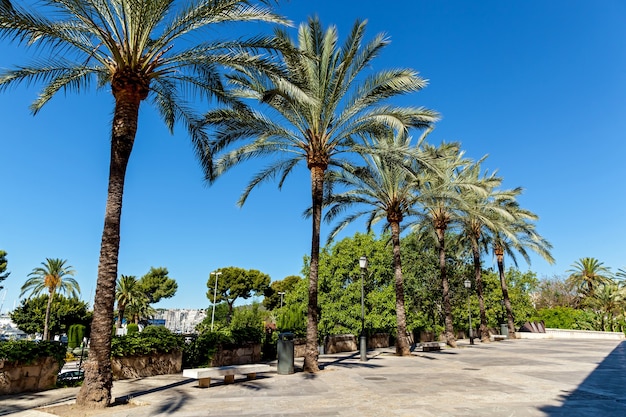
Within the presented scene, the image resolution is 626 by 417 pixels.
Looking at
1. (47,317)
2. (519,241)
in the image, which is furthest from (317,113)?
(47,317)

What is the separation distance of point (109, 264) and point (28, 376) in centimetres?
346

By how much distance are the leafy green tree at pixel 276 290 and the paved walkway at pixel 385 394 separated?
5558 centimetres

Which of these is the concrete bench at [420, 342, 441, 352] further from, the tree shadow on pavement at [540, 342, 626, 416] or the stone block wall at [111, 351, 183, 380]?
the stone block wall at [111, 351, 183, 380]

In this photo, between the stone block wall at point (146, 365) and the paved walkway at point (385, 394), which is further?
A: the stone block wall at point (146, 365)

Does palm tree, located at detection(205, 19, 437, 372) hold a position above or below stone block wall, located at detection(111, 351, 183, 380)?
above

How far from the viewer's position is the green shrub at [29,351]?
28.7 feet

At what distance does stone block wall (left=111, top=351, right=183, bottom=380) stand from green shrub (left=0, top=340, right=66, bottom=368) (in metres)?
1.60

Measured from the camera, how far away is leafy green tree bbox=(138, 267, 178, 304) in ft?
227

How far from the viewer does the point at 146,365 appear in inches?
474

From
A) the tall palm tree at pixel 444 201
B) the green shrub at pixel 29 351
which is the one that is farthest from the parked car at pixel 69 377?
the tall palm tree at pixel 444 201

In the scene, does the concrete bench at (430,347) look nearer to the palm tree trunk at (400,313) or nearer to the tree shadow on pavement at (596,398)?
the palm tree trunk at (400,313)

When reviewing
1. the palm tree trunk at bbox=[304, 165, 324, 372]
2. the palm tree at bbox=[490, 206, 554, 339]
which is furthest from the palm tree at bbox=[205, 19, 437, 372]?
the palm tree at bbox=[490, 206, 554, 339]

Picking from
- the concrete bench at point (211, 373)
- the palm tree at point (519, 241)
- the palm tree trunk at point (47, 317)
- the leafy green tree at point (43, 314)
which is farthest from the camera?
the leafy green tree at point (43, 314)

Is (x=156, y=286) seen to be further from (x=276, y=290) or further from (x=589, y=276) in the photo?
(x=589, y=276)
